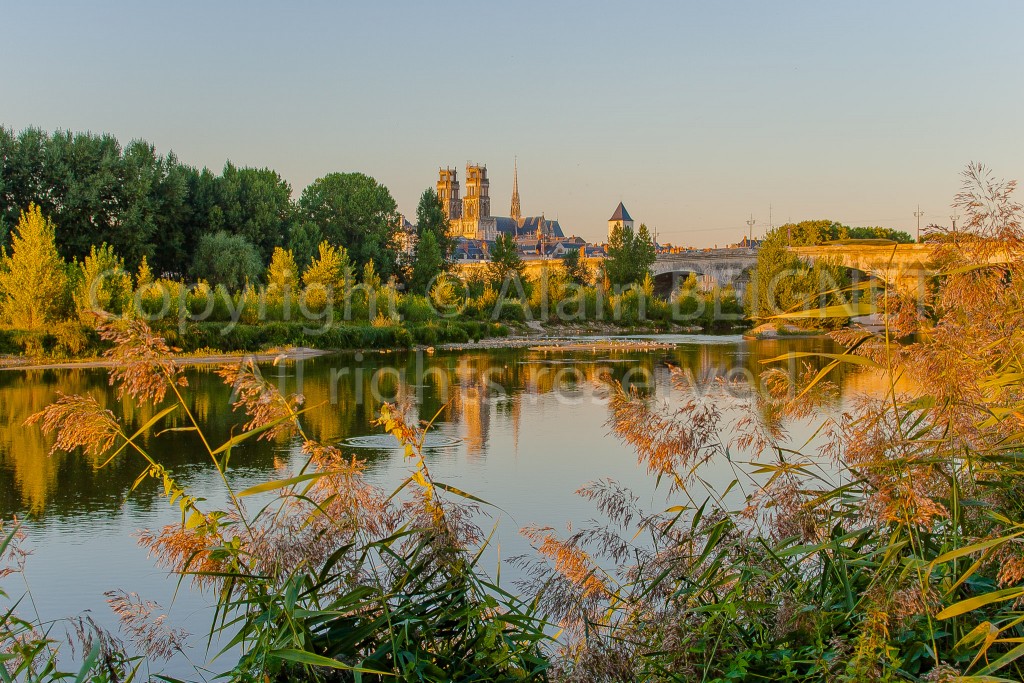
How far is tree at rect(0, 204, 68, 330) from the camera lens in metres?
19.6

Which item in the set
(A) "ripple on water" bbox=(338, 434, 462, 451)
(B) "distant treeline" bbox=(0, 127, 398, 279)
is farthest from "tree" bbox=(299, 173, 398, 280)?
(A) "ripple on water" bbox=(338, 434, 462, 451)

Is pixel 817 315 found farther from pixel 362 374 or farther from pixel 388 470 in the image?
pixel 362 374

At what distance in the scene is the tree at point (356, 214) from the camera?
140 ft

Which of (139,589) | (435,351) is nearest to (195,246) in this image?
(435,351)

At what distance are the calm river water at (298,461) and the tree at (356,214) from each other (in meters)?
25.7

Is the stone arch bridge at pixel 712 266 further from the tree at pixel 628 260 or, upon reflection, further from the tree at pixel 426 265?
the tree at pixel 426 265

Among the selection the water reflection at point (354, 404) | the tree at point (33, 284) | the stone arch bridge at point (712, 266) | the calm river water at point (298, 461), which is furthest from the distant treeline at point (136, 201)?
the stone arch bridge at point (712, 266)

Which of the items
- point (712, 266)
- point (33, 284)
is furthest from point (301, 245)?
point (712, 266)

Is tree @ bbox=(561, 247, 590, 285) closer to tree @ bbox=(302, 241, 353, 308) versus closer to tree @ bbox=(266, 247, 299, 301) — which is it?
tree @ bbox=(302, 241, 353, 308)

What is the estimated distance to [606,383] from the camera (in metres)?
3.02

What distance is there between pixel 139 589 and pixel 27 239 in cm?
1779

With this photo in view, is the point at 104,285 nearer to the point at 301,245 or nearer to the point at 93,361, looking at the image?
the point at 93,361

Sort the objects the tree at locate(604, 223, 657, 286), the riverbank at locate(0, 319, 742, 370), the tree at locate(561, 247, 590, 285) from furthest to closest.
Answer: the tree at locate(561, 247, 590, 285) → the tree at locate(604, 223, 657, 286) → the riverbank at locate(0, 319, 742, 370)

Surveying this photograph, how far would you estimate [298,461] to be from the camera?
782 cm
